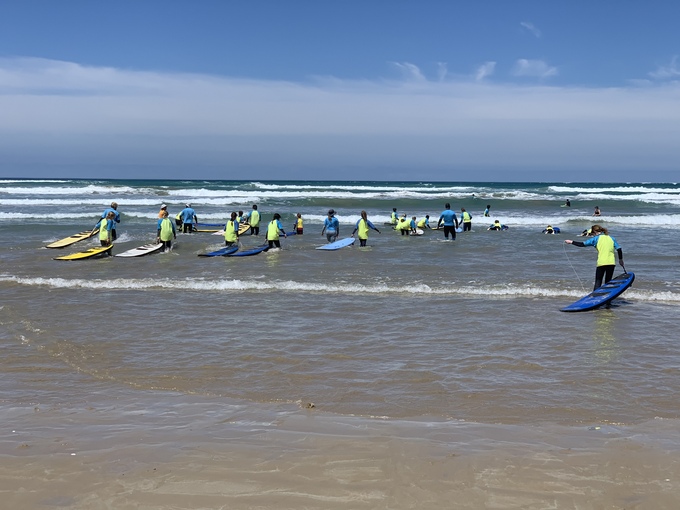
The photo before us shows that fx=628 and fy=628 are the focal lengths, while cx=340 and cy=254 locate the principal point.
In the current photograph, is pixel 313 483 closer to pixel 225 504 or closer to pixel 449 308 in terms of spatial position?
pixel 225 504

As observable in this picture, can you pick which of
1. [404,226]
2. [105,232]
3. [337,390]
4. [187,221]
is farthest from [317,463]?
[187,221]

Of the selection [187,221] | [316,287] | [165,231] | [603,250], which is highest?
[603,250]

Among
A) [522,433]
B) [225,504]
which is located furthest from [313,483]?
[522,433]

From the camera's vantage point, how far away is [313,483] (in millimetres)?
4090

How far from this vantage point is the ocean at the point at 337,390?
13.4 feet

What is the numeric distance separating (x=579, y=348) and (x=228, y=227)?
12.6 meters

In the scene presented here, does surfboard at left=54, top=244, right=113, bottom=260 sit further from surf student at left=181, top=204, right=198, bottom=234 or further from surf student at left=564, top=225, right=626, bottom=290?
surf student at left=564, top=225, right=626, bottom=290

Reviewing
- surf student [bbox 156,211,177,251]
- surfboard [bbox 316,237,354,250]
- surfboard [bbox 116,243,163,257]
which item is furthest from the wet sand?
surfboard [bbox 316,237,354,250]

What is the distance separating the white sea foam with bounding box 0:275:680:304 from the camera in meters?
12.0

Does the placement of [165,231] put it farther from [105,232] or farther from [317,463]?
[317,463]

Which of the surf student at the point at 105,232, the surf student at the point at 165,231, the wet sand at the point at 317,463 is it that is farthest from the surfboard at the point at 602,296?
the surf student at the point at 105,232

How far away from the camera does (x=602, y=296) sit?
1068cm

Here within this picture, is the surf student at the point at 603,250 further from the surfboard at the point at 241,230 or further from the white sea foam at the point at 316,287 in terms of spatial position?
the surfboard at the point at 241,230

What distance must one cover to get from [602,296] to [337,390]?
6272mm
